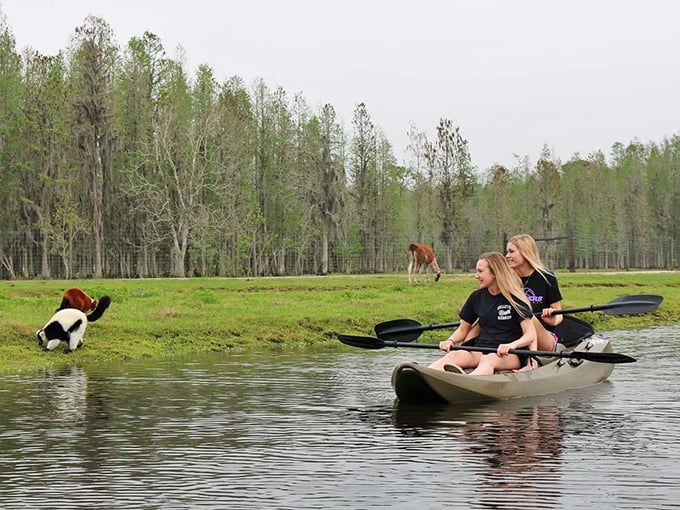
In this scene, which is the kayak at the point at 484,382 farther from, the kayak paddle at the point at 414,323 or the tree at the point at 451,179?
the tree at the point at 451,179

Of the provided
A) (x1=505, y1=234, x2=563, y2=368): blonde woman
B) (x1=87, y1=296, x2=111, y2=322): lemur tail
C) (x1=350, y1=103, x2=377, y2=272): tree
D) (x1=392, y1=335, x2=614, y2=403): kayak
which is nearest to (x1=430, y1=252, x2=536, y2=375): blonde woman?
(x1=392, y1=335, x2=614, y2=403): kayak

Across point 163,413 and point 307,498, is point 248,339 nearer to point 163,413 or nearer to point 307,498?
point 163,413

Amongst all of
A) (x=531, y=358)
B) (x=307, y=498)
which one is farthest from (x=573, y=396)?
(x=307, y=498)

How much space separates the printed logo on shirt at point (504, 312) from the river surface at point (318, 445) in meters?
1.09

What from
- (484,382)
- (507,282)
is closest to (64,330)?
(484,382)

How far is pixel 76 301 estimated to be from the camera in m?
19.5

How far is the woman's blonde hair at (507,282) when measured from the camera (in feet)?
42.0

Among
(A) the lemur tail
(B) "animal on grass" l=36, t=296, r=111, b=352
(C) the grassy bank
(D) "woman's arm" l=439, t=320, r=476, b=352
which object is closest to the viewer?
(D) "woman's arm" l=439, t=320, r=476, b=352

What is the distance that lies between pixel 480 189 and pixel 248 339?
9715cm

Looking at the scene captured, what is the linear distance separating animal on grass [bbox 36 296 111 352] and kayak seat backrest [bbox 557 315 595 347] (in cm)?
874

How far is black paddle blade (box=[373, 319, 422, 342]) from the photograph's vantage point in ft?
51.6

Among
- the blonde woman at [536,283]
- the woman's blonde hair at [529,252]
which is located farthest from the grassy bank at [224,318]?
the woman's blonde hair at [529,252]

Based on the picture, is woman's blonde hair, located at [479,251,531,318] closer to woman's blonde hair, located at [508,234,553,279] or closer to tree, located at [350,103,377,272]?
woman's blonde hair, located at [508,234,553,279]

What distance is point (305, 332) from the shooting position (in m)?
22.6
